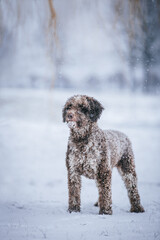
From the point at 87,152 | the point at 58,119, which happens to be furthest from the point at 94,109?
the point at 58,119

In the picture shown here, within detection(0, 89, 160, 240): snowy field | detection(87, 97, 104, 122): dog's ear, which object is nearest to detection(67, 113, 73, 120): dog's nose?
detection(0, 89, 160, 240): snowy field

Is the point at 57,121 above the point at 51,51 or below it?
below

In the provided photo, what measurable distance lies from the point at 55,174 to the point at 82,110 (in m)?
6.19

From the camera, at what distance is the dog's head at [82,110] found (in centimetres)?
356

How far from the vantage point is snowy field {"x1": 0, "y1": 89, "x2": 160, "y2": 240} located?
281 cm

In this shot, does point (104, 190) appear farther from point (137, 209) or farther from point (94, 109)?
point (94, 109)

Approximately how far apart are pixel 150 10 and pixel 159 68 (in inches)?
272

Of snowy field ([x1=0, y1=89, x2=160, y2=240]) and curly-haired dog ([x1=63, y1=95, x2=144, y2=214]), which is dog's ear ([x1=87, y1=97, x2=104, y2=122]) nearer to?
curly-haired dog ([x1=63, y1=95, x2=144, y2=214])

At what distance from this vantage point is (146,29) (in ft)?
11.0

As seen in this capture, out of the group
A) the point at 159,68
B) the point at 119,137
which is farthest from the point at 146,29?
the point at 159,68

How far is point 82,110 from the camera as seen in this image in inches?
144

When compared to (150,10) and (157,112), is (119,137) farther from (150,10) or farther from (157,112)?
(157,112)

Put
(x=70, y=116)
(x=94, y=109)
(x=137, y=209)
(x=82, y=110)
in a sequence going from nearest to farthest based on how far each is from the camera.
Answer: (x=70, y=116)
(x=82, y=110)
(x=94, y=109)
(x=137, y=209)

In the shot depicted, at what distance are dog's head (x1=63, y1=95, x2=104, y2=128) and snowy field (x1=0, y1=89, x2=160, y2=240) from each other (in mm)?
317
